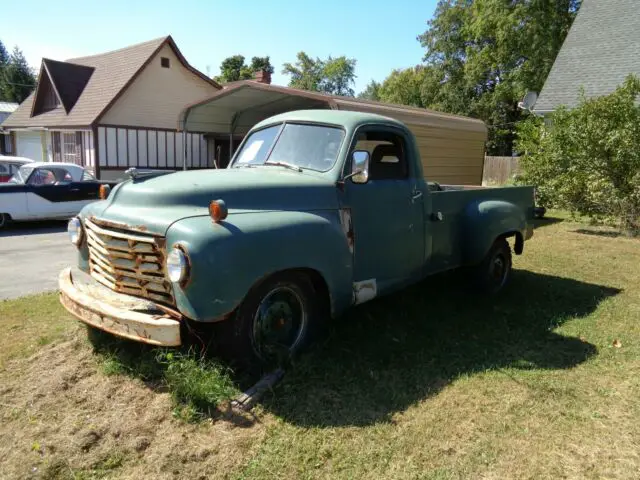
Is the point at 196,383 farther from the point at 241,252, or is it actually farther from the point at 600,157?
the point at 600,157

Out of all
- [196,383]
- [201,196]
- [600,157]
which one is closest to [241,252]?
[201,196]

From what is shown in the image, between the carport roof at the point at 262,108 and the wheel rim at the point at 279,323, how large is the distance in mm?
6613

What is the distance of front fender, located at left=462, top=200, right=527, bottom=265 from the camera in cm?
561

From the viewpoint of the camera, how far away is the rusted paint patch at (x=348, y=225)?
13.9 feet

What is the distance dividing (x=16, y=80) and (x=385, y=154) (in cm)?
5888

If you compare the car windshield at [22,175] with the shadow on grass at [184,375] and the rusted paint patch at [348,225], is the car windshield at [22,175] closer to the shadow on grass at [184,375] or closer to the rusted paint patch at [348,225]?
the shadow on grass at [184,375]

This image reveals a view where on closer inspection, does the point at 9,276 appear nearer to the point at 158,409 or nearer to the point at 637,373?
the point at 158,409

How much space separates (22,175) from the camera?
38.2ft

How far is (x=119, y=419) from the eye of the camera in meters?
3.30

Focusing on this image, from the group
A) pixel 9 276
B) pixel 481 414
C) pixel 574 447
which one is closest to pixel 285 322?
pixel 481 414

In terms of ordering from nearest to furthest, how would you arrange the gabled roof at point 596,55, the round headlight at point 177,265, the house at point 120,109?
1. the round headlight at point 177,265
2. the gabled roof at point 596,55
3. the house at point 120,109

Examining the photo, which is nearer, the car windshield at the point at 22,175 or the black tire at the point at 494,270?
the black tire at the point at 494,270

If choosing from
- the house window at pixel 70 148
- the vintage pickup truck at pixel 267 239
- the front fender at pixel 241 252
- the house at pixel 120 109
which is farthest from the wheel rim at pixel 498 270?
the house window at pixel 70 148

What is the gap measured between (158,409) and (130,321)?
61 centimetres
